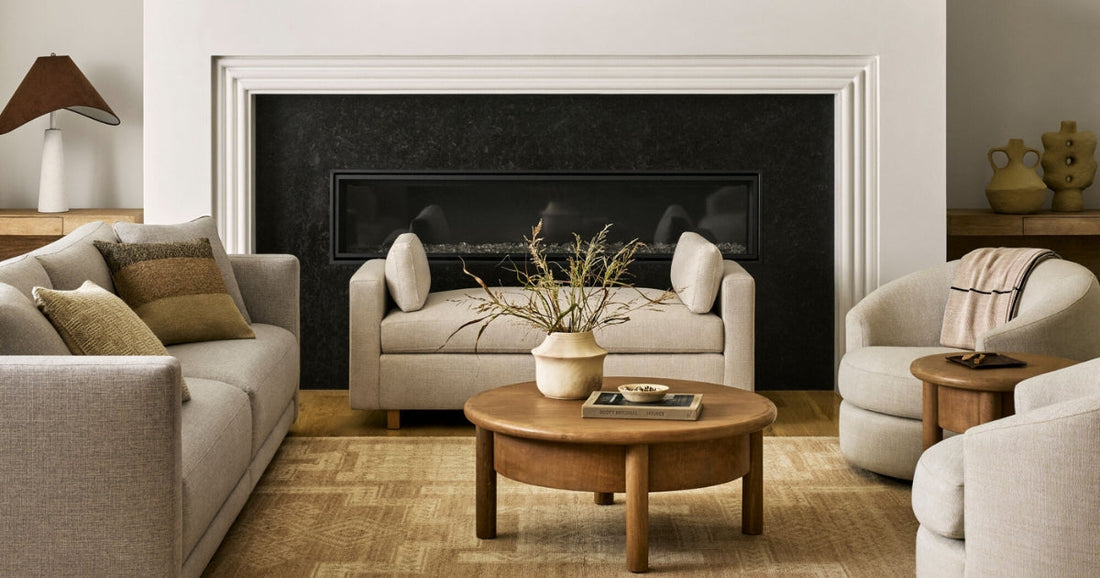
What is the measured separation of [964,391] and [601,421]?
1079mm

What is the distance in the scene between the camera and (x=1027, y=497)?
2229mm

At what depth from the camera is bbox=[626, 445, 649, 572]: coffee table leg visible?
2.88 m

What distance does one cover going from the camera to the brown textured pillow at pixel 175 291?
3.91 m

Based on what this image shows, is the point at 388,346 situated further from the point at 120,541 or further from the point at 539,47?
the point at 120,541

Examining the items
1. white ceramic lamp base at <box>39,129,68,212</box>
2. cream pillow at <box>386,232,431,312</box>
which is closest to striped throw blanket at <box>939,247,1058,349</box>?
cream pillow at <box>386,232,431,312</box>

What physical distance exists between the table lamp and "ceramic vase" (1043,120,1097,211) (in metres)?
4.62

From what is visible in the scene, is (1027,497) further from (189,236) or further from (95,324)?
(189,236)

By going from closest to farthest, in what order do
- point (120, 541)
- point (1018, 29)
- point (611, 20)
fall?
point (120, 541) < point (611, 20) < point (1018, 29)

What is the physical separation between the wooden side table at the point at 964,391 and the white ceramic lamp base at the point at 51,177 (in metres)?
4.19

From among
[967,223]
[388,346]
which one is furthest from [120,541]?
[967,223]

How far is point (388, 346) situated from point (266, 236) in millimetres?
1225

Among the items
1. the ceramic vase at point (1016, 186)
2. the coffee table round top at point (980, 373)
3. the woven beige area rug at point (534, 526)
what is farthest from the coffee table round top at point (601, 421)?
the ceramic vase at point (1016, 186)

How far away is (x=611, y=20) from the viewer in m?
5.34

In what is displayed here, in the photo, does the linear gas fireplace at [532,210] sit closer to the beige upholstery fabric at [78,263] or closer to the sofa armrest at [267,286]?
the sofa armrest at [267,286]
